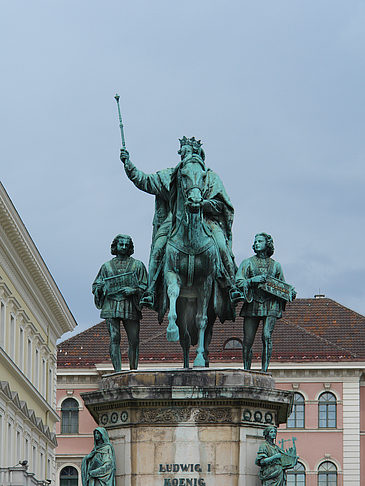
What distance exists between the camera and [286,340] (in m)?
80.3

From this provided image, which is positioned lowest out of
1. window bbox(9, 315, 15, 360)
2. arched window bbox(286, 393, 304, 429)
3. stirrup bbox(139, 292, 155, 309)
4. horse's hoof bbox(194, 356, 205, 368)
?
horse's hoof bbox(194, 356, 205, 368)

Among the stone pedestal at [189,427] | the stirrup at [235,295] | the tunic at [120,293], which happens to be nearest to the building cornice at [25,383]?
the tunic at [120,293]

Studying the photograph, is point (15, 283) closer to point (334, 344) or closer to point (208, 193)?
point (334, 344)

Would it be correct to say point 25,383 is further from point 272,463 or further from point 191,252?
point 272,463

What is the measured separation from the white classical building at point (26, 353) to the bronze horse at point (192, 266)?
34077 mm

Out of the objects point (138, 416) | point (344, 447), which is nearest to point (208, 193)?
point (138, 416)

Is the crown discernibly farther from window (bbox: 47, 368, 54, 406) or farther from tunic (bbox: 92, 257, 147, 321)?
window (bbox: 47, 368, 54, 406)

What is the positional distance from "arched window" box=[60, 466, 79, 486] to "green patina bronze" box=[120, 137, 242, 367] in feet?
196

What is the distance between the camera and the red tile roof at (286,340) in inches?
3061

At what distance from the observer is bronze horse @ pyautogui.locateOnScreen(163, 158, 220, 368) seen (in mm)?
20188

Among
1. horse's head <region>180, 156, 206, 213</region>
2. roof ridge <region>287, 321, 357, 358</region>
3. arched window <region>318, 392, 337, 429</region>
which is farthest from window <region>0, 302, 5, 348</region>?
horse's head <region>180, 156, 206, 213</region>

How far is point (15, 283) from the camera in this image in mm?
63031

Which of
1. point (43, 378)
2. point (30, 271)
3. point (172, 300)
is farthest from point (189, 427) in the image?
point (43, 378)

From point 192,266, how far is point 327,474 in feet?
195
